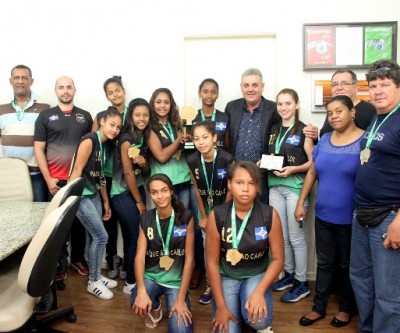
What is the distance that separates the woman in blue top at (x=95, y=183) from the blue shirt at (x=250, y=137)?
0.90m

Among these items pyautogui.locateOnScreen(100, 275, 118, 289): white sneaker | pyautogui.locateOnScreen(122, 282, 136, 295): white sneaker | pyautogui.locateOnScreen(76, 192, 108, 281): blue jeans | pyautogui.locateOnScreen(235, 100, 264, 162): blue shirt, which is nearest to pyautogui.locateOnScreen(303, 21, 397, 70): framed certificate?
pyautogui.locateOnScreen(235, 100, 264, 162): blue shirt

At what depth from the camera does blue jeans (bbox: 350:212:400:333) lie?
185cm

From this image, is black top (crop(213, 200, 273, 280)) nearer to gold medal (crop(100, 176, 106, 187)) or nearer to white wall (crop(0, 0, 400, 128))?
gold medal (crop(100, 176, 106, 187))

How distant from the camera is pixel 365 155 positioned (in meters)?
1.90

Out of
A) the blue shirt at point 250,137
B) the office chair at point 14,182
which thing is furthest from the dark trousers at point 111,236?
the blue shirt at point 250,137

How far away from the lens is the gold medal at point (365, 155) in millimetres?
1886

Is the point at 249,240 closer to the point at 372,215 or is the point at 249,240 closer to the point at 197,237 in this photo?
the point at 372,215

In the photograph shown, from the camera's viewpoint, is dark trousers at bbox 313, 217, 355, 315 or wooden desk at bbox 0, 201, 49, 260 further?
dark trousers at bbox 313, 217, 355, 315

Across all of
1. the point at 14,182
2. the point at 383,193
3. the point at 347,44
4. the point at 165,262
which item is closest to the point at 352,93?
the point at 347,44

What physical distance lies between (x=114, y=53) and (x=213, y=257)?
203cm

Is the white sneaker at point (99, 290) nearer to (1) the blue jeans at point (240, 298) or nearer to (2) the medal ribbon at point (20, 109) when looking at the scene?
(1) the blue jeans at point (240, 298)

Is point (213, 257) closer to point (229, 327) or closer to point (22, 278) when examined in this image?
point (229, 327)

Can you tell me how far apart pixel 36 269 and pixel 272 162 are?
1.65 m

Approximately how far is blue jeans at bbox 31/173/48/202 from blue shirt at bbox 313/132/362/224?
7.08ft
